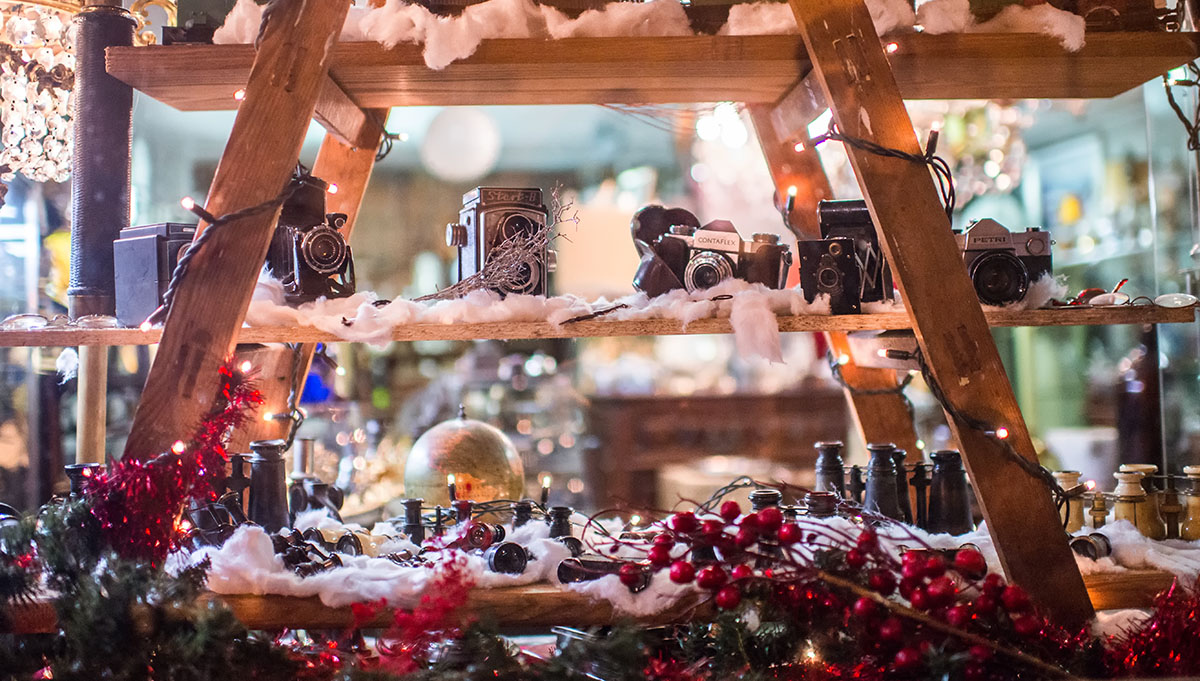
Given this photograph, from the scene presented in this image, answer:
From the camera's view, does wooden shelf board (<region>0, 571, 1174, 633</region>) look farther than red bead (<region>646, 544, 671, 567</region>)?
Yes

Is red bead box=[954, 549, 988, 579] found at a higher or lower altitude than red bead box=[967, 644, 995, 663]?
higher

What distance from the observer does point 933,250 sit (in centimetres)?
136

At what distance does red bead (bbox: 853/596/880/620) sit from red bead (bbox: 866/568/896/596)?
1.1 inches

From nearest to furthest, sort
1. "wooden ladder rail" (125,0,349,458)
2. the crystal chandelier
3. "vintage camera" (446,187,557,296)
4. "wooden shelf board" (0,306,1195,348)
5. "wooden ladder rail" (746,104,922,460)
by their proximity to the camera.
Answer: "wooden ladder rail" (125,0,349,458)
"wooden shelf board" (0,306,1195,348)
"vintage camera" (446,187,557,296)
"wooden ladder rail" (746,104,922,460)
the crystal chandelier

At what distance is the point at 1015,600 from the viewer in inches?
45.1

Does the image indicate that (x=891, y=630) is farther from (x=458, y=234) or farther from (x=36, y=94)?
(x=36, y=94)

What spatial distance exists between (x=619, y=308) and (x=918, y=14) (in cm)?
67

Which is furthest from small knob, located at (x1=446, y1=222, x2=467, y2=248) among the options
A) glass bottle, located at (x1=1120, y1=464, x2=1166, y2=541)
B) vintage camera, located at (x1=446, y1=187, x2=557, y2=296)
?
glass bottle, located at (x1=1120, y1=464, x2=1166, y2=541)

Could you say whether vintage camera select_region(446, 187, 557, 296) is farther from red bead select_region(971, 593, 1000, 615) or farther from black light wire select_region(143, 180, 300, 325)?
red bead select_region(971, 593, 1000, 615)

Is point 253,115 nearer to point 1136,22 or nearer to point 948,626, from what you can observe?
point 948,626

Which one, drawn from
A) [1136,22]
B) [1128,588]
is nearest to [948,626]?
[1128,588]

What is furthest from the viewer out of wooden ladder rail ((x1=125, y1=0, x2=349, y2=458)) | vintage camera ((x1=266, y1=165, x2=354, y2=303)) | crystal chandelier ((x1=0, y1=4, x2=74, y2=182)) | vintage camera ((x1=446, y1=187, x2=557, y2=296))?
crystal chandelier ((x1=0, y1=4, x2=74, y2=182))

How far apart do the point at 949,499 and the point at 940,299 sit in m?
0.43

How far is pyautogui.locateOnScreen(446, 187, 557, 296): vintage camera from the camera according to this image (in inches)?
64.2
